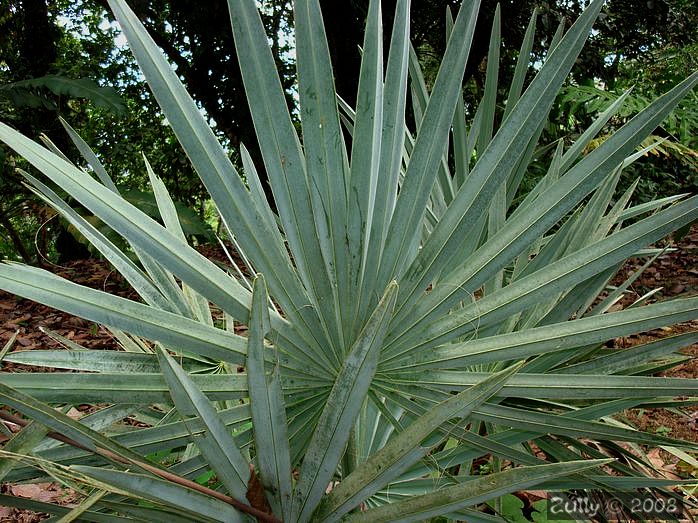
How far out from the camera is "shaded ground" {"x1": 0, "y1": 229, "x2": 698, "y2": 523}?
84.7 inches

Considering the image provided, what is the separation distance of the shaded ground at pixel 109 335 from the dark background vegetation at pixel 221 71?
0.58 metres

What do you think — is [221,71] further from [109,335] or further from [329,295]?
[329,295]

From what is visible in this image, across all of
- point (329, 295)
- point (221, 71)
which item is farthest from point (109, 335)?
point (221, 71)

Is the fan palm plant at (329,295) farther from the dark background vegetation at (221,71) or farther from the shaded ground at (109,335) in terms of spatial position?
the dark background vegetation at (221,71)

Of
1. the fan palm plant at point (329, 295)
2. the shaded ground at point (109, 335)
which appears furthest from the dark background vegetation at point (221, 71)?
the fan palm plant at point (329, 295)

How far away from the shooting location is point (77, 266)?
5121mm

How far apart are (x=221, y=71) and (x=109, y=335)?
3.17 m

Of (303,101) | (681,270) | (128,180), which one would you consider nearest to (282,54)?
(128,180)

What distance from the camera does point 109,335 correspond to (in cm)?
329

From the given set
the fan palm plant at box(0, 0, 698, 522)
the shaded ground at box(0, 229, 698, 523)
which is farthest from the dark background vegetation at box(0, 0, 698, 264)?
the fan palm plant at box(0, 0, 698, 522)

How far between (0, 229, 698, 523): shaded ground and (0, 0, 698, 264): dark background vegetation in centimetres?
58

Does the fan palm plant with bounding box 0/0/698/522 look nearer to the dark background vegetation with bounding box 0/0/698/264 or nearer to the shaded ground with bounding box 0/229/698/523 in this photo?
the shaded ground with bounding box 0/229/698/523

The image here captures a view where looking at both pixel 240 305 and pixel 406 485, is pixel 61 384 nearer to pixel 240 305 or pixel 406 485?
pixel 240 305

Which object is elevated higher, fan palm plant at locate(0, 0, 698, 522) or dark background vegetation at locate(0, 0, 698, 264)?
dark background vegetation at locate(0, 0, 698, 264)
